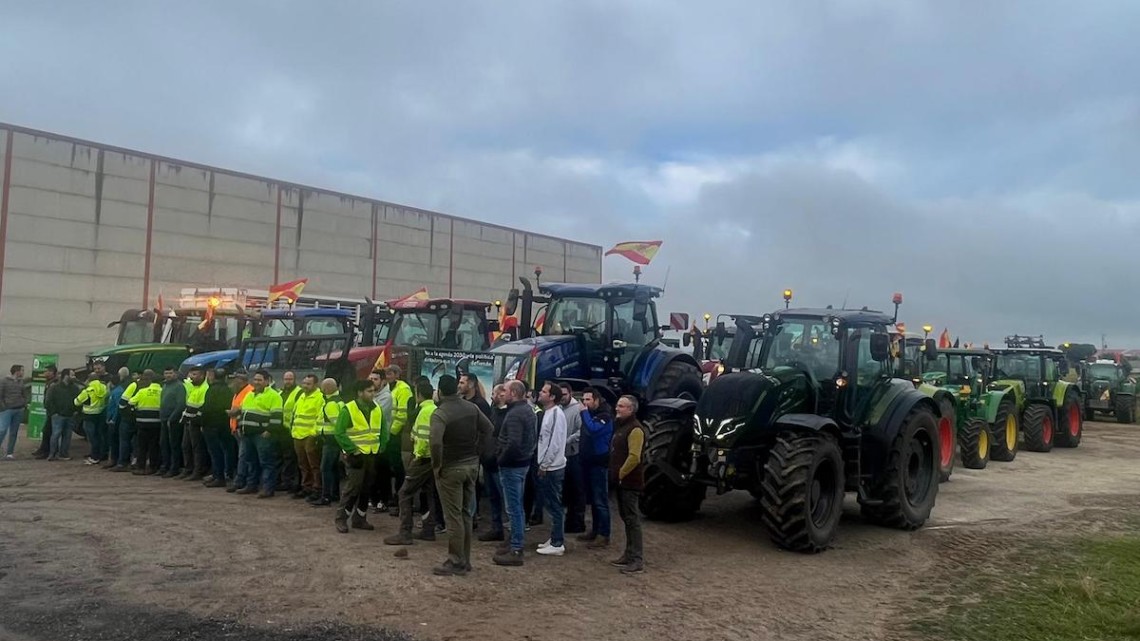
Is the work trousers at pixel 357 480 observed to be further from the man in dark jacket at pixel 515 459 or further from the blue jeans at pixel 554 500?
the blue jeans at pixel 554 500

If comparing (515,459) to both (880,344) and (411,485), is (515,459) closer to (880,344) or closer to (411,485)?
(411,485)

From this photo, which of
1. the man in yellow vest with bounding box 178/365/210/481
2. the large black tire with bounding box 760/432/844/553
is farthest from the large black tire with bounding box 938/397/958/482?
the man in yellow vest with bounding box 178/365/210/481

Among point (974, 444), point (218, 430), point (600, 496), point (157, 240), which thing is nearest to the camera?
point (600, 496)

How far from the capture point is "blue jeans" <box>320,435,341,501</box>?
9.80m

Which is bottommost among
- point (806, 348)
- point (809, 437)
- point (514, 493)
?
point (514, 493)

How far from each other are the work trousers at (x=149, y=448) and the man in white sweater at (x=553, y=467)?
23.8 feet

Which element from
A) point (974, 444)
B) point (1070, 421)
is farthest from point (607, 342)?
point (1070, 421)

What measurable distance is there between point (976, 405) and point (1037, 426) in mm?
3051

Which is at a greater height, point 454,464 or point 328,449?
point 454,464

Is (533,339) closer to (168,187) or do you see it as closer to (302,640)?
(302,640)

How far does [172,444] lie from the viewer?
12.1 m

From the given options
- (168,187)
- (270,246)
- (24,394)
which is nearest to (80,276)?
(168,187)

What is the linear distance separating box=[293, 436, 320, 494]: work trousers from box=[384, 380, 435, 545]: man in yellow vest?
225cm

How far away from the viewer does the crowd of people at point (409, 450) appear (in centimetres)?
754
